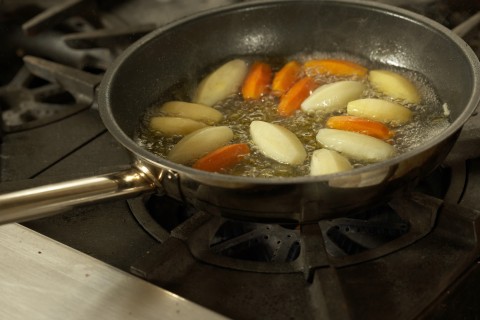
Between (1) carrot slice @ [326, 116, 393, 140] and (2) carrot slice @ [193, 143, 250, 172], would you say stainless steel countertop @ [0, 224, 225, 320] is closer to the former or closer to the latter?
(2) carrot slice @ [193, 143, 250, 172]

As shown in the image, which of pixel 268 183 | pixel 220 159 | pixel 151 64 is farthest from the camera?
pixel 151 64

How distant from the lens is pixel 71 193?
1.62 feet

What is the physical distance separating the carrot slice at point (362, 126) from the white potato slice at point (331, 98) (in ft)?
0.11

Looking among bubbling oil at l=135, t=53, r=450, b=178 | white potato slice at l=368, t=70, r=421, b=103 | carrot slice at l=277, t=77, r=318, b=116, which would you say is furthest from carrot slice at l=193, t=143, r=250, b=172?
white potato slice at l=368, t=70, r=421, b=103

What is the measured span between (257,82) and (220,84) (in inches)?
2.0

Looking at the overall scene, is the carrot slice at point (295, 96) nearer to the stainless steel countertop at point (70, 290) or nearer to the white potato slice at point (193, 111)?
the white potato slice at point (193, 111)

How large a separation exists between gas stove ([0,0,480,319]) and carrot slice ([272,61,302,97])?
0.20m

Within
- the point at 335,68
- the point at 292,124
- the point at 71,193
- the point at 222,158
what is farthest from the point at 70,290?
the point at 335,68

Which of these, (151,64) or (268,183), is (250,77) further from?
(268,183)

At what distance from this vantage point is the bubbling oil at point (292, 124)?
24.7 inches

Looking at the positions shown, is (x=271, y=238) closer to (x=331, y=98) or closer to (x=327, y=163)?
(x=327, y=163)

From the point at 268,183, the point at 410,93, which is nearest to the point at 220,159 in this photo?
the point at 268,183

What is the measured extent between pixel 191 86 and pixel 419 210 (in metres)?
0.37

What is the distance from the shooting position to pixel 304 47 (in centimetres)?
84
